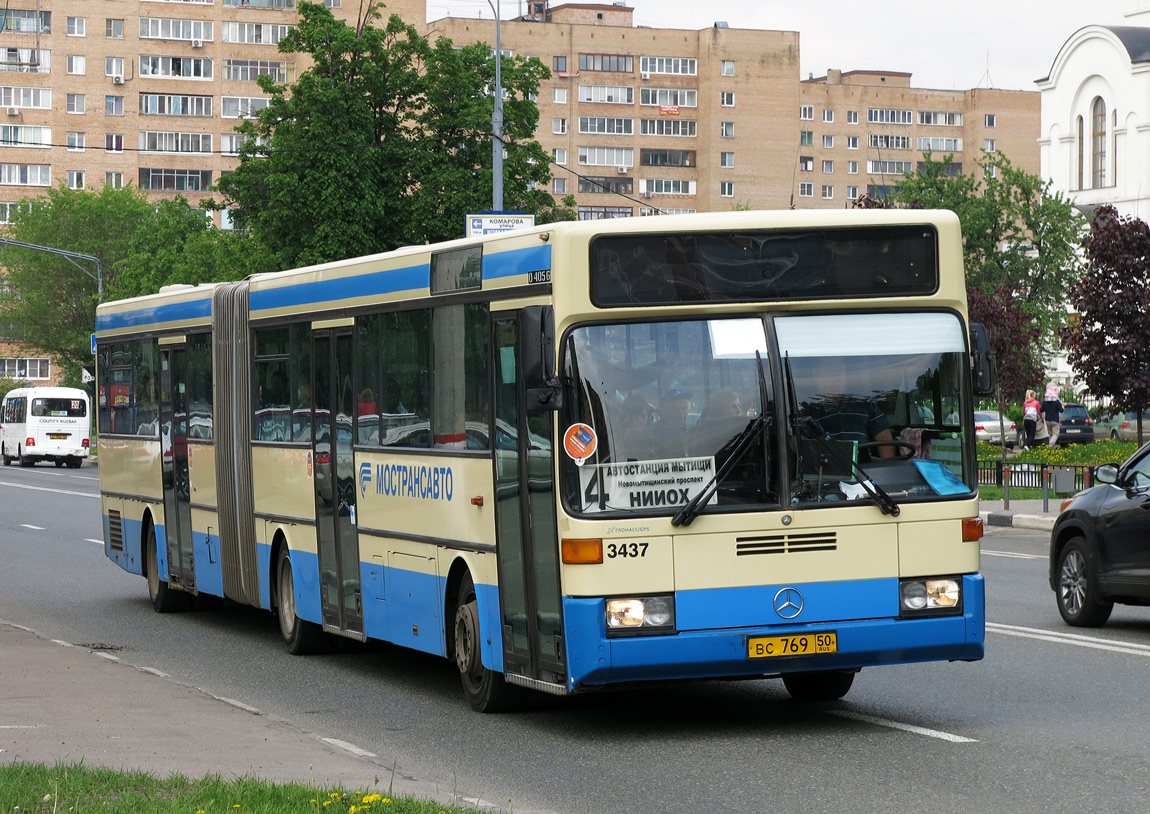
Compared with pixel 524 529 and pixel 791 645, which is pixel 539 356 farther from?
pixel 791 645

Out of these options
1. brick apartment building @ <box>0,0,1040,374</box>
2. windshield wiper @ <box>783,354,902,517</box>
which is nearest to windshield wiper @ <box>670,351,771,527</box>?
windshield wiper @ <box>783,354,902,517</box>

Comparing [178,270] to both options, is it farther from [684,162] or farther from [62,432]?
[684,162]

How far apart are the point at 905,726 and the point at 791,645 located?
98 cm

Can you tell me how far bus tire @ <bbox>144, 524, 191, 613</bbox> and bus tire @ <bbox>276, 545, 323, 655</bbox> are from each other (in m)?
3.31

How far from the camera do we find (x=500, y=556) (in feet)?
33.7

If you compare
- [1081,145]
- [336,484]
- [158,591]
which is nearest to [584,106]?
[1081,145]

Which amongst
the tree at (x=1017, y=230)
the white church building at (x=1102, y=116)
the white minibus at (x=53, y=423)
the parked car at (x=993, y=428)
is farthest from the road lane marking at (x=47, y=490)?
the white church building at (x=1102, y=116)

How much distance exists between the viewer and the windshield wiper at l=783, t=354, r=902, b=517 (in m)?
9.52

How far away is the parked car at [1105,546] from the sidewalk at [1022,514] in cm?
1159

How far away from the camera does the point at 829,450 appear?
9562 mm

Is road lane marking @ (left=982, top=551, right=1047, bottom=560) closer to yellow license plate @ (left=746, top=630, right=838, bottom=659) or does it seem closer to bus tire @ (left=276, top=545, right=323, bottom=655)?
bus tire @ (left=276, top=545, right=323, bottom=655)

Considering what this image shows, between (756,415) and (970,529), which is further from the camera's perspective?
(970,529)

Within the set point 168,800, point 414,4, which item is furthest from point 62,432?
point 168,800

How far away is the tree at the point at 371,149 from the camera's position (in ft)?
178
